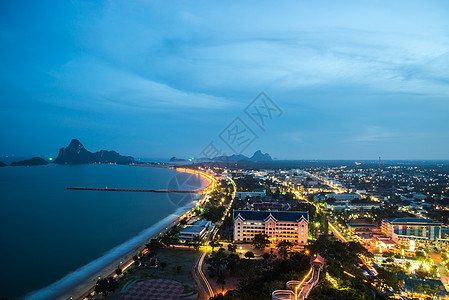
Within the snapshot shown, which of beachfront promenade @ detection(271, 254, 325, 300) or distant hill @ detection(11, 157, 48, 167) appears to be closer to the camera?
beachfront promenade @ detection(271, 254, 325, 300)

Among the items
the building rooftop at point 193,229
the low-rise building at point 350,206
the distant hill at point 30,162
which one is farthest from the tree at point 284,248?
the distant hill at point 30,162

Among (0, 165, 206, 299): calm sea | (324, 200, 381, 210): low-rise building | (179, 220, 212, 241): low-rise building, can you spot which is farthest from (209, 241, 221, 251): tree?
(324, 200, 381, 210): low-rise building

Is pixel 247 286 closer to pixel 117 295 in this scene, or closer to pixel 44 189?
pixel 117 295

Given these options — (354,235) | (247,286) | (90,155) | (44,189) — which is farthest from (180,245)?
(90,155)

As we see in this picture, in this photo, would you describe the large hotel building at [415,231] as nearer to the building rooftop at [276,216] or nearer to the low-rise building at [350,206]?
the building rooftop at [276,216]

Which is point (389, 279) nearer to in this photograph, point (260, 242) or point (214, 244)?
point (260, 242)

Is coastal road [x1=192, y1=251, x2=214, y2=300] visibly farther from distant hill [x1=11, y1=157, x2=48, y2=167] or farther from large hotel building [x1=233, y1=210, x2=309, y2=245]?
distant hill [x1=11, y1=157, x2=48, y2=167]

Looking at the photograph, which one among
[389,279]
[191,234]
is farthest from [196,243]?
[389,279]
